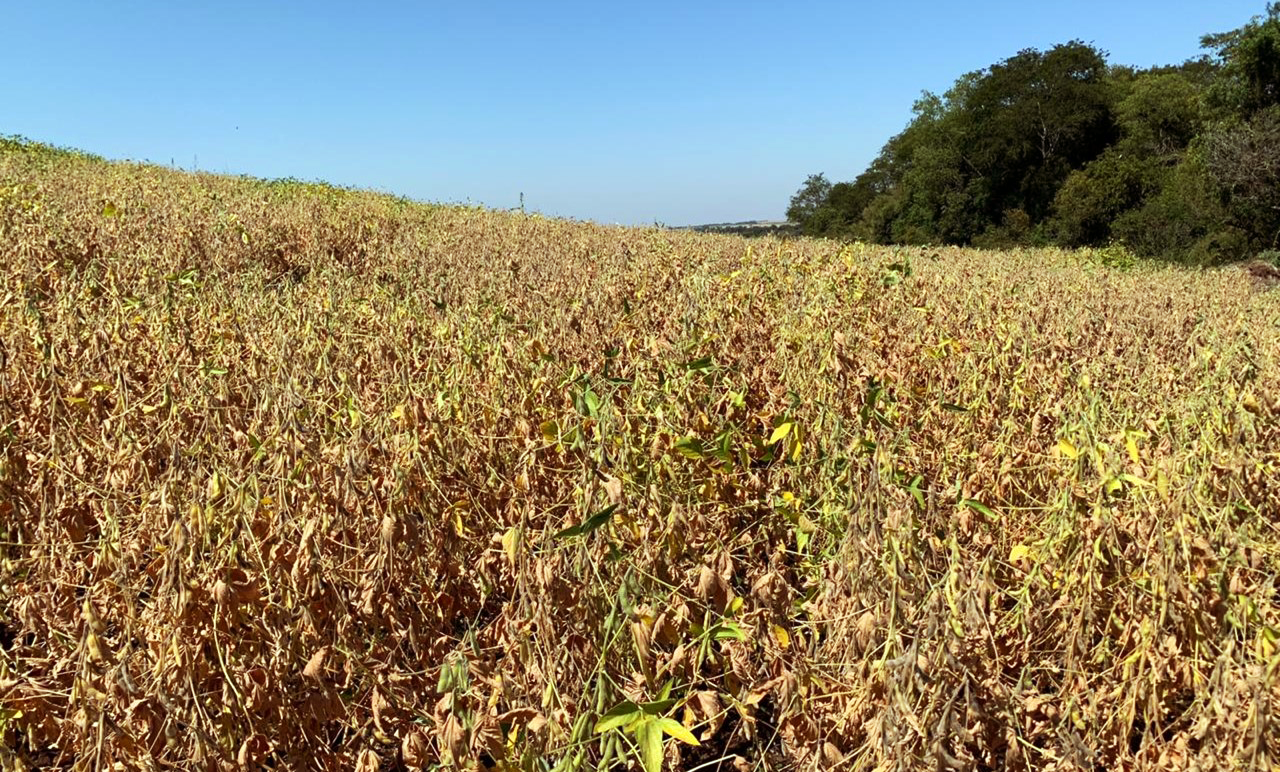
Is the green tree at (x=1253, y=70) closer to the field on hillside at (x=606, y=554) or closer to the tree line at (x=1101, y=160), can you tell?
the tree line at (x=1101, y=160)

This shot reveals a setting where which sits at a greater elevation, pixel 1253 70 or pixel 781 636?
pixel 1253 70

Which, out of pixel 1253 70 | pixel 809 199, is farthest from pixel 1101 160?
pixel 809 199

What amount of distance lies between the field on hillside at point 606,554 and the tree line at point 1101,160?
22.9 meters

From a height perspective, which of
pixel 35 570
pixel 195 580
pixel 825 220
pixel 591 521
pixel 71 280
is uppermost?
pixel 825 220

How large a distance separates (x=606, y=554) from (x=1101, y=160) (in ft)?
130

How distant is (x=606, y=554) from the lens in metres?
1.53

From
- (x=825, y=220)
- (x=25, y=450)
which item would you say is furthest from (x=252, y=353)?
(x=825, y=220)

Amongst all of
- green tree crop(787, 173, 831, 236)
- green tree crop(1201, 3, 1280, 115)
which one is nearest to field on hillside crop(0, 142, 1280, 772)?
green tree crop(1201, 3, 1280, 115)

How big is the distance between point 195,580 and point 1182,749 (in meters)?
1.89

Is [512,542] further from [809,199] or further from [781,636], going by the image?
[809,199]

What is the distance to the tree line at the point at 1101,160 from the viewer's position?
22.8 meters

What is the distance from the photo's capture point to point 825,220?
176ft

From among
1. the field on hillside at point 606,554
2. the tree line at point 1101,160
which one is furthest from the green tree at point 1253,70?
the field on hillside at point 606,554

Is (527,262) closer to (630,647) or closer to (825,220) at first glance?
(630,647)
